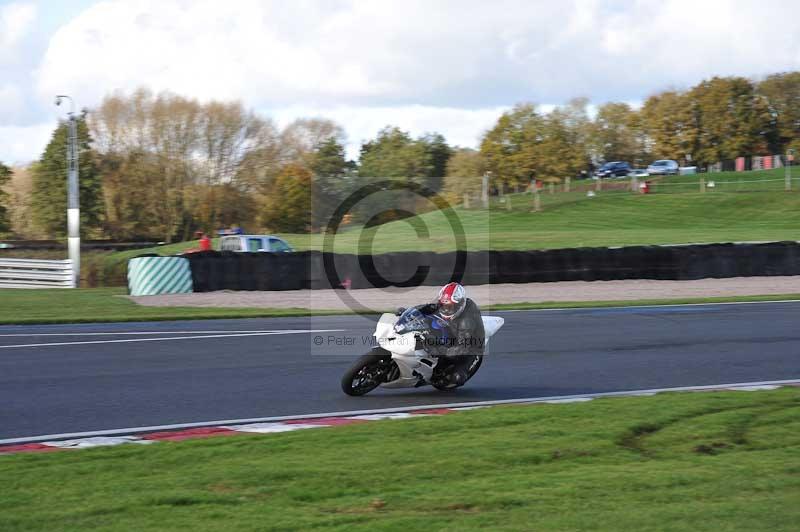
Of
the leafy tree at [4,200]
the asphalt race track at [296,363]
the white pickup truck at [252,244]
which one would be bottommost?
the asphalt race track at [296,363]

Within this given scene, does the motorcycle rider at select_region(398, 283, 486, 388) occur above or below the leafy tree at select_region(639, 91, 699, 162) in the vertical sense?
below

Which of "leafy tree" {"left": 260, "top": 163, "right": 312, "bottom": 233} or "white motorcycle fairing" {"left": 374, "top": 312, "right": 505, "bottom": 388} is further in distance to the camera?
Result: "leafy tree" {"left": 260, "top": 163, "right": 312, "bottom": 233}

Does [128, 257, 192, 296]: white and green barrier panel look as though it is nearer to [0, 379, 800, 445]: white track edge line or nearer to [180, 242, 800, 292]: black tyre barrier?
[180, 242, 800, 292]: black tyre barrier

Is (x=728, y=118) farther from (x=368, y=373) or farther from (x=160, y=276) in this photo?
(x=368, y=373)

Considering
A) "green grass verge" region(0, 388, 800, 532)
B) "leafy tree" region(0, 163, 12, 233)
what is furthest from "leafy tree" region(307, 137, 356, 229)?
"green grass verge" region(0, 388, 800, 532)

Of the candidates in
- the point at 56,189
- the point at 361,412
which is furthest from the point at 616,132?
the point at 361,412

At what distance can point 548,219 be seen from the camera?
166ft

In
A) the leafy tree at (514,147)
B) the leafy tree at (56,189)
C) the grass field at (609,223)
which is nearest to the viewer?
the grass field at (609,223)

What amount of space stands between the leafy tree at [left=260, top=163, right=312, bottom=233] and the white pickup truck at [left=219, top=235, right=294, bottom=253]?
22112mm

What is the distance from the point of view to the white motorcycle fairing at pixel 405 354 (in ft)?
32.5

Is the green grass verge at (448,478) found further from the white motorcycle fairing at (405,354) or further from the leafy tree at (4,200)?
the leafy tree at (4,200)

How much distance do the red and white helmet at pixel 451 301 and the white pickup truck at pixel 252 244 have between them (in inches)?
786

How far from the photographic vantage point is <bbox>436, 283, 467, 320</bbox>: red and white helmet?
10102mm

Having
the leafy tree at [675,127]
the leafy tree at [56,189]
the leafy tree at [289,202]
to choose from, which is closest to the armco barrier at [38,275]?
the leafy tree at [289,202]
